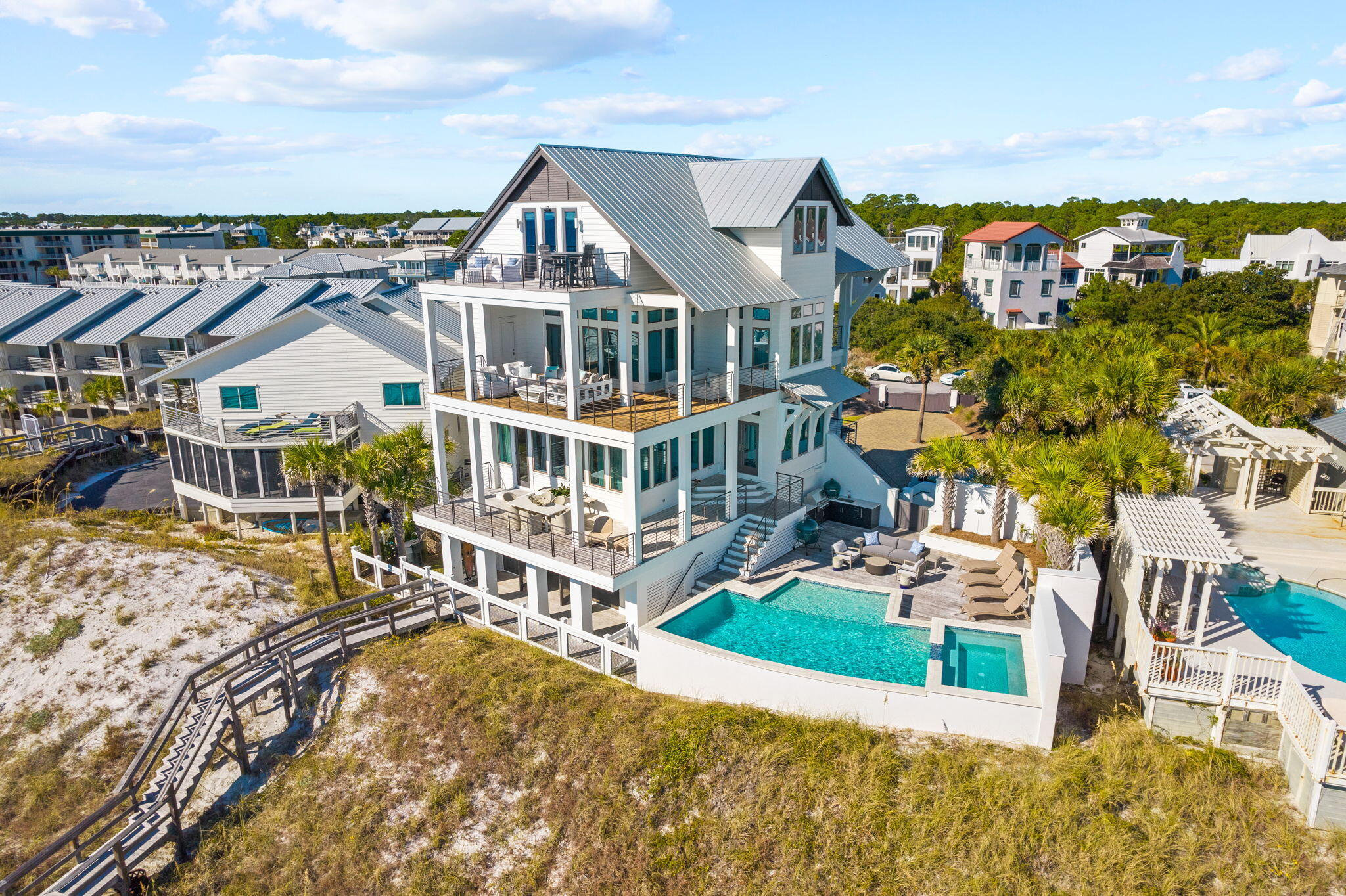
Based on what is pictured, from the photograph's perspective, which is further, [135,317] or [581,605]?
[135,317]

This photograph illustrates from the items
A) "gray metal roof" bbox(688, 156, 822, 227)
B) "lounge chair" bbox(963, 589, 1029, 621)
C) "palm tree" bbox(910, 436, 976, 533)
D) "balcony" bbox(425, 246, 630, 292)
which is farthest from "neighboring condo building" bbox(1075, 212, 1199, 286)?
"balcony" bbox(425, 246, 630, 292)

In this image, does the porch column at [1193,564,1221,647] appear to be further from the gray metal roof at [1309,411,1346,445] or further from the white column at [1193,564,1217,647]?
the gray metal roof at [1309,411,1346,445]

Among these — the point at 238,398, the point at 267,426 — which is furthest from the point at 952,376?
the point at 238,398

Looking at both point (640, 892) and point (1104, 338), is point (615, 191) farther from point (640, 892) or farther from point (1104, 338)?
point (1104, 338)

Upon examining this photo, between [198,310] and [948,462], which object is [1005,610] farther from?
[198,310]

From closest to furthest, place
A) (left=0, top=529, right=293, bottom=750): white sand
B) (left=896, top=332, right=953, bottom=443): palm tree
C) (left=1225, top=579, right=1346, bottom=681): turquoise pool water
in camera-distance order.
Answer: (left=1225, top=579, right=1346, bottom=681): turquoise pool water < (left=0, top=529, right=293, bottom=750): white sand < (left=896, top=332, right=953, bottom=443): palm tree

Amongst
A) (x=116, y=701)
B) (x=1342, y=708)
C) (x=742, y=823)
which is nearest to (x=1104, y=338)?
(x=1342, y=708)

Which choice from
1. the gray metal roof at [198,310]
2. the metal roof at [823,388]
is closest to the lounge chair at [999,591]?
the metal roof at [823,388]
